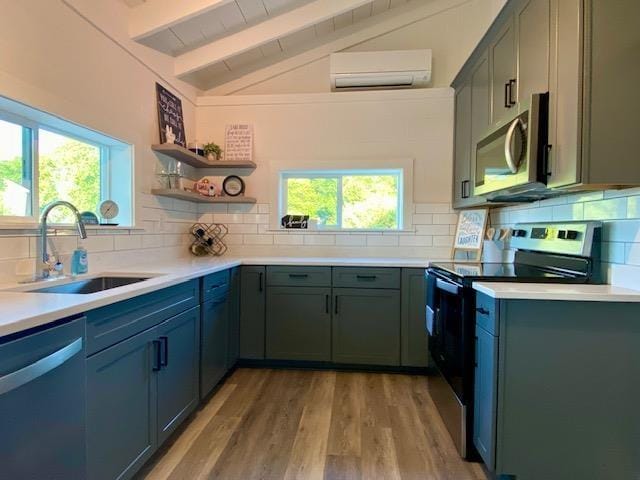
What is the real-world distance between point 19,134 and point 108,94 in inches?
23.0

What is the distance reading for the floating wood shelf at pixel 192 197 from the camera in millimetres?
2654

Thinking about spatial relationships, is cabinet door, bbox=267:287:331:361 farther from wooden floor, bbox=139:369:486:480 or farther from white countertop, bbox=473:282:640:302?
white countertop, bbox=473:282:640:302

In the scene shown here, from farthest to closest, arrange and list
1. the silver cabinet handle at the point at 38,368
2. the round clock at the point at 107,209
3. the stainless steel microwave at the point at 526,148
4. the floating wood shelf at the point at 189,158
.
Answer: the floating wood shelf at the point at 189,158 < the round clock at the point at 107,209 < the stainless steel microwave at the point at 526,148 < the silver cabinet handle at the point at 38,368

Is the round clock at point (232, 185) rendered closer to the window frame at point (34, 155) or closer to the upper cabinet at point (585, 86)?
the window frame at point (34, 155)

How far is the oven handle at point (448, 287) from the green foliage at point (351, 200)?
125 cm

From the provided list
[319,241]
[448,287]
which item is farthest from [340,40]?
[448,287]

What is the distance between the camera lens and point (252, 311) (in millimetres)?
2883

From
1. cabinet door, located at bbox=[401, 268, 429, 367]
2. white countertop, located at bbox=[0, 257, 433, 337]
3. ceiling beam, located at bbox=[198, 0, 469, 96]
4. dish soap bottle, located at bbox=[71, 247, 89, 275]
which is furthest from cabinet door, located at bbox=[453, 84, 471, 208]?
dish soap bottle, located at bbox=[71, 247, 89, 275]

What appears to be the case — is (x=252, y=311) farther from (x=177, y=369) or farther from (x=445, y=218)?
(x=445, y=218)

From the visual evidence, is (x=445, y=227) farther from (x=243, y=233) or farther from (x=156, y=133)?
(x=156, y=133)

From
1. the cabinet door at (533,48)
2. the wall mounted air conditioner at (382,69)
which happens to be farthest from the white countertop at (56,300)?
the wall mounted air conditioner at (382,69)

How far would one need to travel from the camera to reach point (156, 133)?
2.70 m

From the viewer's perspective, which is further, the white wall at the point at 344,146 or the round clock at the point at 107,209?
the white wall at the point at 344,146

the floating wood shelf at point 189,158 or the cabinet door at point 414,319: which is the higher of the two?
the floating wood shelf at point 189,158
